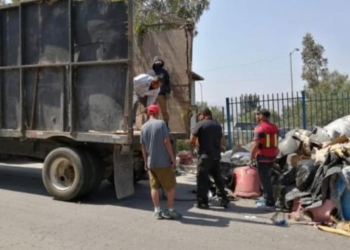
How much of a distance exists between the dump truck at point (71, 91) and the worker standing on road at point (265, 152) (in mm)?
1684

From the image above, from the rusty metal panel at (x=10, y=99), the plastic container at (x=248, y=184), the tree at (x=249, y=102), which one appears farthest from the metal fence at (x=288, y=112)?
the rusty metal panel at (x=10, y=99)

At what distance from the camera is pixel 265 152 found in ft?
23.8

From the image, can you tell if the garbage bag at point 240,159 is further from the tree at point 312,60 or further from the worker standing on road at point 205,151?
the tree at point 312,60

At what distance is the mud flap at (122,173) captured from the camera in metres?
7.30

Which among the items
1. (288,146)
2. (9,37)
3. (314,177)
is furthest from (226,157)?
(9,37)

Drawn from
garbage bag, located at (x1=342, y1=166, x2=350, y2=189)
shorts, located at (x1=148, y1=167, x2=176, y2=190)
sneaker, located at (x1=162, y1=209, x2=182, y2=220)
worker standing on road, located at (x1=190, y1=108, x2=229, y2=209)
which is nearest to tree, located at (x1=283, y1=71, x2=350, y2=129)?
worker standing on road, located at (x1=190, y1=108, x2=229, y2=209)

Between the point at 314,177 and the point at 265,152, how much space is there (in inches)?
34.0

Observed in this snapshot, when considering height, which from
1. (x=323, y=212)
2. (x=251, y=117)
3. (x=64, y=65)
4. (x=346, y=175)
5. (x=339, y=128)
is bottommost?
(x=323, y=212)

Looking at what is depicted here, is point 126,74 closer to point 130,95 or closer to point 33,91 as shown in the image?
point 130,95

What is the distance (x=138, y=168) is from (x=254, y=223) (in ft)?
10.9

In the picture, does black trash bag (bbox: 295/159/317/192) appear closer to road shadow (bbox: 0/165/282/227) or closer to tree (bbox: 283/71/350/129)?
road shadow (bbox: 0/165/282/227)

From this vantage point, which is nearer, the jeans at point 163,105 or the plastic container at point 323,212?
the plastic container at point 323,212

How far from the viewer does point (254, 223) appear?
20.7ft

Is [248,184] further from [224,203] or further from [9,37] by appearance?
[9,37]
